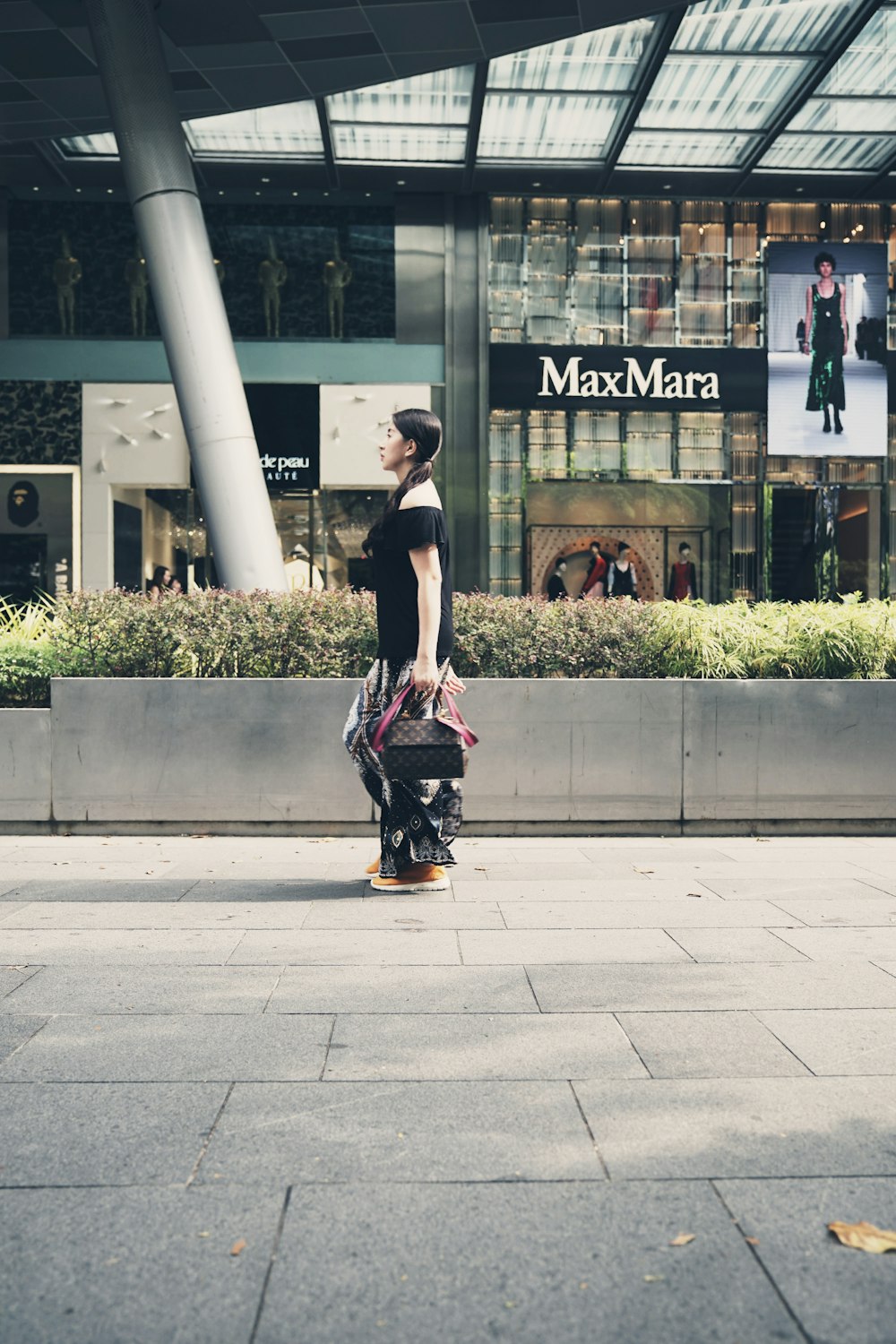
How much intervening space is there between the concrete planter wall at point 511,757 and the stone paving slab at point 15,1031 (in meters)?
3.54

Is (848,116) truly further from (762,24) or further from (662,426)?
(662,426)

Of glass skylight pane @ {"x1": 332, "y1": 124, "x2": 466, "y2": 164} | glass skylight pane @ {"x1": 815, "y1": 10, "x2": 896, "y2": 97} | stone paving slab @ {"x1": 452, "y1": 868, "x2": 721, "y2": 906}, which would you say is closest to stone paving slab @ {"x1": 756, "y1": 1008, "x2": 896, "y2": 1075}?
stone paving slab @ {"x1": 452, "y1": 868, "x2": 721, "y2": 906}

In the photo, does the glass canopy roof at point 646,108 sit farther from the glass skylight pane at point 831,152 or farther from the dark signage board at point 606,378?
the dark signage board at point 606,378

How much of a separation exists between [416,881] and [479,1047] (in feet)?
7.12

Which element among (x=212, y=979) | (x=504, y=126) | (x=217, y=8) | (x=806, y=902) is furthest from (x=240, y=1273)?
(x=504, y=126)

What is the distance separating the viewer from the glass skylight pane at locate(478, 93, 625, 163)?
16.4 m

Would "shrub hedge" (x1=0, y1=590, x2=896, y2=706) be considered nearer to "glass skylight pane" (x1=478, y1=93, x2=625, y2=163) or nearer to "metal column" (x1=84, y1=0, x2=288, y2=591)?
"metal column" (x1=84, y1=0, x2=288, y2=591)

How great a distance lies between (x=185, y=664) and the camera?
23.7 ft

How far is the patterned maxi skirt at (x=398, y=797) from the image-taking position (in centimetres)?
520

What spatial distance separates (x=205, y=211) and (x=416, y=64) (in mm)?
6006

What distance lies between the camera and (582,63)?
15.4 m

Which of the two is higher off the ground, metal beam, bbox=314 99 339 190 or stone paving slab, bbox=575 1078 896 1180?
metal beam, bbox=314 99 339 190

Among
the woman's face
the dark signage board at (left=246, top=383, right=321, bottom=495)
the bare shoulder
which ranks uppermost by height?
the dark signage board at (left=246, top=383, right=321, bottom=495)

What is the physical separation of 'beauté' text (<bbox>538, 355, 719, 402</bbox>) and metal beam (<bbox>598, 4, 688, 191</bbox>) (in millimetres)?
2966
